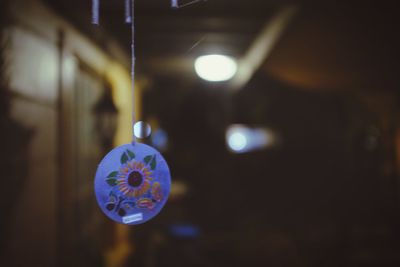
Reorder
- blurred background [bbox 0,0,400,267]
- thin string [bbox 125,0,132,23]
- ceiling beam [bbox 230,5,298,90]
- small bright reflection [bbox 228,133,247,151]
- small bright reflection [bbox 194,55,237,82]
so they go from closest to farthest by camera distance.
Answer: thin string [bbox 125,0,132,23]
blurred background [bbox 0,0,400,267]
ceiling beam [bbox 230,5,298,90]
small bright reflection [bbox 194,55,237,82]
small bright reflection [bbox 228,133,247,151]

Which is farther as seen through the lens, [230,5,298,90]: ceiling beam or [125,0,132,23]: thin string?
[230,5,298,90]: ceiling beam

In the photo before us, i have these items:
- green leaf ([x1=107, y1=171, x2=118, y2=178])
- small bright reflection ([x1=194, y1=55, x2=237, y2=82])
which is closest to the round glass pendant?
green leaf ([x1=107, y1=171, x2=118, y2=178])

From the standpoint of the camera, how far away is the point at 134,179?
1794 mm

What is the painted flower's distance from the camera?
178cm

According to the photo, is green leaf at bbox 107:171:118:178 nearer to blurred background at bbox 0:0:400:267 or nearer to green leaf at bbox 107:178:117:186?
green leaf at bbox 107:178:117:186

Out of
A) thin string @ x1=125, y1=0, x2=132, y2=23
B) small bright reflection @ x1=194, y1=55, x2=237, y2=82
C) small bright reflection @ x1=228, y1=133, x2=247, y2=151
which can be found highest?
small bright reflection @ x1=194, y1=55, x2=237, y2=82

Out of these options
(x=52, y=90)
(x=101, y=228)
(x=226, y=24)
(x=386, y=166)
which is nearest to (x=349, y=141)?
(x=386, y=166)

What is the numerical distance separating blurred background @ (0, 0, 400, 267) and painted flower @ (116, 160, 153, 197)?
0.63 metres

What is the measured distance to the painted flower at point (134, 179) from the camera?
178cm

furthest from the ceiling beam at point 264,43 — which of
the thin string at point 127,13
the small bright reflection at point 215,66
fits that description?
the thin string at point 127,13

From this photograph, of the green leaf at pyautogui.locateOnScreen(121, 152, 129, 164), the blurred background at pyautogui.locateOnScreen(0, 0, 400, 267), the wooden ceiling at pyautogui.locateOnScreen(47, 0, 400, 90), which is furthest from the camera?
the wooden ceiling at pyautogui.locateOnScreen(47, 0, 400, 90)

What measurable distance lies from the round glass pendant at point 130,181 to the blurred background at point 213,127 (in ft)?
2.00

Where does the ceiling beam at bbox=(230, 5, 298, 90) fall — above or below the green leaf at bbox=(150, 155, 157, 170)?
above

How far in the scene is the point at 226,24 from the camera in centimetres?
700
